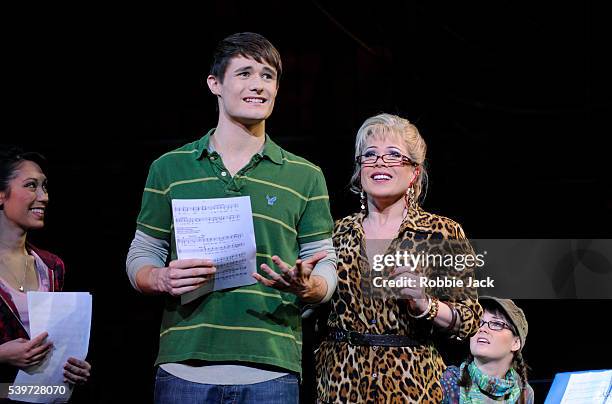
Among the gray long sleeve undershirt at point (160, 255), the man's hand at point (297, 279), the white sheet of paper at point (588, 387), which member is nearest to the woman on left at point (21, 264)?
the gray long sleeve undershirt at point (160, 255)

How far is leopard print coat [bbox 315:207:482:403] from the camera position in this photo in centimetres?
254

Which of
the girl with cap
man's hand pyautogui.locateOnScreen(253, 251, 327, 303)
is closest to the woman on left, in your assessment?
man's hand pyautogui.locateOnScreen(253, 251, 327, 303)

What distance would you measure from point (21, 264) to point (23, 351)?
0.39 m

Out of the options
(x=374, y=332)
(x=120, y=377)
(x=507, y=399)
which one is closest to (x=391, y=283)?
(x=374, y=332)

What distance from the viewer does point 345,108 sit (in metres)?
4.02

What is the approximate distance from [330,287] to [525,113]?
2199 millimetres

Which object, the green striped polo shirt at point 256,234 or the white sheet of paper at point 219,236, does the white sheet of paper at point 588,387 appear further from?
the white sheet of paper at point 219,236

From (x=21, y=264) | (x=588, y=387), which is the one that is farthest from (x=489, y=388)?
(x=21, y=264)

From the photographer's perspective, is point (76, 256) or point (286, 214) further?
point (76, 256)

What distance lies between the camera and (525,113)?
4.02 metres

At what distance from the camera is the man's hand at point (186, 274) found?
2.02 meters

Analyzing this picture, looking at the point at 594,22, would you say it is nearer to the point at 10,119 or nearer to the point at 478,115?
the point at 478,115

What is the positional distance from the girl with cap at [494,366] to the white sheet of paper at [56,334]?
4.26 ft

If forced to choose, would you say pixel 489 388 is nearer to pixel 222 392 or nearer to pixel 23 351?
pixel 222 392
